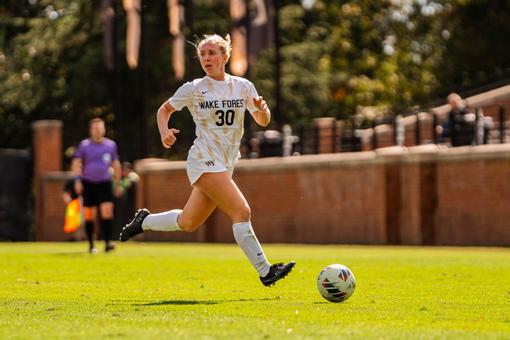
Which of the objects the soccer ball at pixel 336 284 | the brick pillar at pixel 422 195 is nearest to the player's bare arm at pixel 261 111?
the soccer ball at pixel 336 284

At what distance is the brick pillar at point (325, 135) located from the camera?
31.0 meters

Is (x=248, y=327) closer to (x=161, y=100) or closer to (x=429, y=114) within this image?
(x=429, y=114)

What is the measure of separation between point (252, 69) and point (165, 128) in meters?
33.5

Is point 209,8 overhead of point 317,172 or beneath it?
overhead

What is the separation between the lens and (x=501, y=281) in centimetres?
1341

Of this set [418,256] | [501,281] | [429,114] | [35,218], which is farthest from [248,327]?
[35,218]

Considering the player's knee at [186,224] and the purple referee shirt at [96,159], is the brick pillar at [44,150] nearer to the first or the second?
the purple referee shirt at [96,159]

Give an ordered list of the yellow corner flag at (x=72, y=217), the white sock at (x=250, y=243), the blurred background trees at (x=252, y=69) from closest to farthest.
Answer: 1. the white sock at (x=250, y=243)
2. the yellow corner flag at (x=72, y=217)
3. the blurred background trees at (x=252, y=69)

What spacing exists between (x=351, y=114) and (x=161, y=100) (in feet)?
30.5

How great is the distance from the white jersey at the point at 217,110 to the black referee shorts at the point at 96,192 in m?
9.72

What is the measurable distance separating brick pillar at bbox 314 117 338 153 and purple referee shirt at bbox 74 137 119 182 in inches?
412

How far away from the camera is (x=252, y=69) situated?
147 ft

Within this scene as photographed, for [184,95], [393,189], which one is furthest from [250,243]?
[393,189]

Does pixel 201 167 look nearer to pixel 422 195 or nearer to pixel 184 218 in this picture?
pixel 184 218
